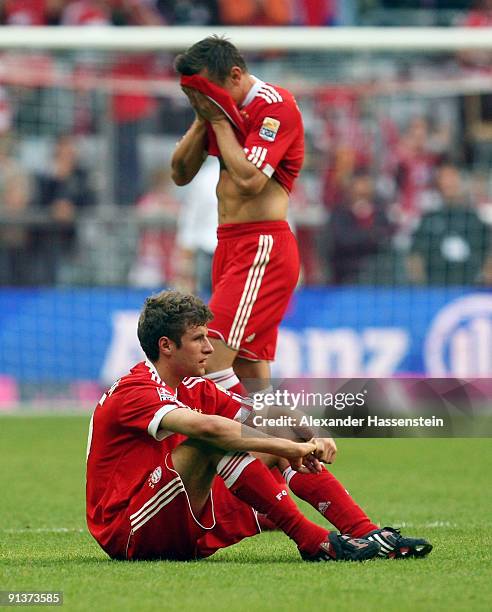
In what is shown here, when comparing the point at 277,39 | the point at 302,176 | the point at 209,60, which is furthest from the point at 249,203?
the point at 302,176

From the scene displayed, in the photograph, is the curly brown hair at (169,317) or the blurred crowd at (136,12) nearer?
the curly brown hair at (169,317)

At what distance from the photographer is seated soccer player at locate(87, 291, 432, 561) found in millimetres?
5398

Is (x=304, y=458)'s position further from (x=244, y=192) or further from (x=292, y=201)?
(x=292, y=201)

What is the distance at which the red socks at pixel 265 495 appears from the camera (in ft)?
17.9

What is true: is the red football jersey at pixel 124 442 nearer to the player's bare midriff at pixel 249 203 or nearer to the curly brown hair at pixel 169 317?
the curly brown hair at pixel 169 317

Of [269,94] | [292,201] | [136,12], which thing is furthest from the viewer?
[136,12]

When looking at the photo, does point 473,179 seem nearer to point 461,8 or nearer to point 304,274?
point 304,274

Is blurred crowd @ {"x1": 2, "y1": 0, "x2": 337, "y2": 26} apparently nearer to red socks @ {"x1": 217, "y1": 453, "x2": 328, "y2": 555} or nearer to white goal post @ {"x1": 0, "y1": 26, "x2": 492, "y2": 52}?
white goal post @ {"x1": 0, "y1": 26, "x2": 492, "y2": 52}

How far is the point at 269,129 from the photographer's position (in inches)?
279

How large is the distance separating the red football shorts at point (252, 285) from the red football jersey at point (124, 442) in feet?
4.57

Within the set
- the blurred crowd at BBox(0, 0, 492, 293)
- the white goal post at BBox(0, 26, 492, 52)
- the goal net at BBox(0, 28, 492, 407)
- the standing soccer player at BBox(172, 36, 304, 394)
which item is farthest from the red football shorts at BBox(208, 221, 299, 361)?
the blurred crowd at BBox(0, 0, 492, 293)

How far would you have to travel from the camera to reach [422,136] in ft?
50.0

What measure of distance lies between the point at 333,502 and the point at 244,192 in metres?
2.06

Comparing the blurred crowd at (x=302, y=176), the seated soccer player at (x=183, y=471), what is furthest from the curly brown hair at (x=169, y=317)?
the blurred crowd at (x=302, y=176)
